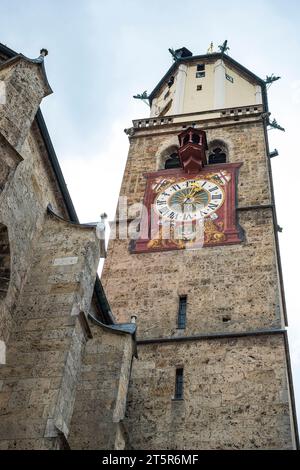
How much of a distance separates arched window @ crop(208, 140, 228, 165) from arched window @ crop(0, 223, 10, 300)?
12368 millimetres

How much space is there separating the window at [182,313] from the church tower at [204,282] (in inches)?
1.3

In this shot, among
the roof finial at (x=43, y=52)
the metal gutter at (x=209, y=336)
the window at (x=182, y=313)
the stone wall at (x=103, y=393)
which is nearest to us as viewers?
the roof finial at (x=43, y=52)

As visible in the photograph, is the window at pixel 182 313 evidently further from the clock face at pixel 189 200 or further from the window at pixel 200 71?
the window at pixel 200 71

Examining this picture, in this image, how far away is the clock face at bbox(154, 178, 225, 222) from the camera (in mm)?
18188

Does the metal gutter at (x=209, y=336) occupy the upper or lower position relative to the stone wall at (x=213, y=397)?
upper

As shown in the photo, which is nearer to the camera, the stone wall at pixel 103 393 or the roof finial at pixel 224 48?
the stone wall at pixel 103 393

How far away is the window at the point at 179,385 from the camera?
13.3 m

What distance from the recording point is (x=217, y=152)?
2114cm

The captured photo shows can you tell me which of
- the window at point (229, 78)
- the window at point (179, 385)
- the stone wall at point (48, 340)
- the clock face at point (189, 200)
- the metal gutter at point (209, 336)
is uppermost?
the window at point (229, 78)

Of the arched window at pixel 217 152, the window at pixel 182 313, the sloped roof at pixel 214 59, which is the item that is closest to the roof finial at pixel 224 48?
the sloped roof at pixel 214 59

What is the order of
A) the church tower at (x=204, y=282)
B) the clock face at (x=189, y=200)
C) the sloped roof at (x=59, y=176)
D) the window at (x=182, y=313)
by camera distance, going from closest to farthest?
the sloped roof at (x=59, y=176)
the church tower at (x=204, y=282)
the window at (x=182, y=313)
the clock face at (x=189, y=200)

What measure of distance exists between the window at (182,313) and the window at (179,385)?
4.40 feet

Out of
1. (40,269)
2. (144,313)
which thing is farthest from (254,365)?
(40,269)

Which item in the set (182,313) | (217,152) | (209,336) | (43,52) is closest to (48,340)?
(43,52)
